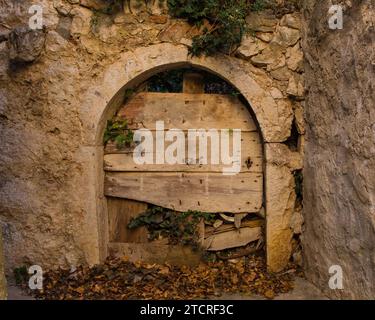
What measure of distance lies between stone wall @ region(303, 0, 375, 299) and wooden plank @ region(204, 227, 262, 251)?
0.52 meters

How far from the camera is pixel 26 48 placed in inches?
141

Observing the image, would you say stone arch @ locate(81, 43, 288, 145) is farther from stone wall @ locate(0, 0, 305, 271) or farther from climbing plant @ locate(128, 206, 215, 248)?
climbing plant @ locate(128, 206, 215, 248)

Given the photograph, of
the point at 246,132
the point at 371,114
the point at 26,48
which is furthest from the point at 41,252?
the point at 371,114

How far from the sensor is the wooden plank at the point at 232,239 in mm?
4020

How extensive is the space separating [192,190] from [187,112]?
81 centimetres

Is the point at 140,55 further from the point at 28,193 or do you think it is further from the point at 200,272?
the point at 200,272

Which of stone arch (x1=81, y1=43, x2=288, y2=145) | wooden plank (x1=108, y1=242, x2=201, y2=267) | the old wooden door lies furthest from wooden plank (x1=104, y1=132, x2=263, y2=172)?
wooden plank (x1=108, y1=242, x2=201, y2=267)

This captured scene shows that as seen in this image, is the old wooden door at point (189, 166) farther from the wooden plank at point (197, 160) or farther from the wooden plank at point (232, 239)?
the wooden plank at point (232, 239)

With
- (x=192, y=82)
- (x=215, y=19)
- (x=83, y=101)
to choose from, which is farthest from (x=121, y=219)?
(x=215, y=19)

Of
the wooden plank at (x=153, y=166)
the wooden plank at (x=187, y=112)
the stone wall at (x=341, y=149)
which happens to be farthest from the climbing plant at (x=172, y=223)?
the stone wall at (x=341, y=149)

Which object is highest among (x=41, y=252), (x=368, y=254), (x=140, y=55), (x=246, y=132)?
(x=140, y=55)
